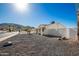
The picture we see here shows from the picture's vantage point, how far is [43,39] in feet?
22.7

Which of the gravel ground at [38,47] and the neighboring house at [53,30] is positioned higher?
the neighboring house at [53,30]

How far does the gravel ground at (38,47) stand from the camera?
268 inches

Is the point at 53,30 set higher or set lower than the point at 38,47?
higher

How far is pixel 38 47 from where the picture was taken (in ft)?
22.5

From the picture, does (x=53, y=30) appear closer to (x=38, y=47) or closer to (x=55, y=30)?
(x=55, y=30)

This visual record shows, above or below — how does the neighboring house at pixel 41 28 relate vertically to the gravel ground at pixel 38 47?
above

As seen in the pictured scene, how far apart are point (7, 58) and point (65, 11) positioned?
1.34 meters

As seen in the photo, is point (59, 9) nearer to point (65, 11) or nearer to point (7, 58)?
point (65, 11)

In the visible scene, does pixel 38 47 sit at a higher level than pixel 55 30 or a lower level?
lower

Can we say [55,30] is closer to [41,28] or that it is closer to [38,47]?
[41,28]

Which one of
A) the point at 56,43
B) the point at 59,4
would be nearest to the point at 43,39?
the point at 56,43

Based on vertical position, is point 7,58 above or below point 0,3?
below

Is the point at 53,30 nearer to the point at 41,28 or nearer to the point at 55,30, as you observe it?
the point at 55,30

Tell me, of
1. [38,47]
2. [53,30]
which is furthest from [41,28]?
[38,47]
